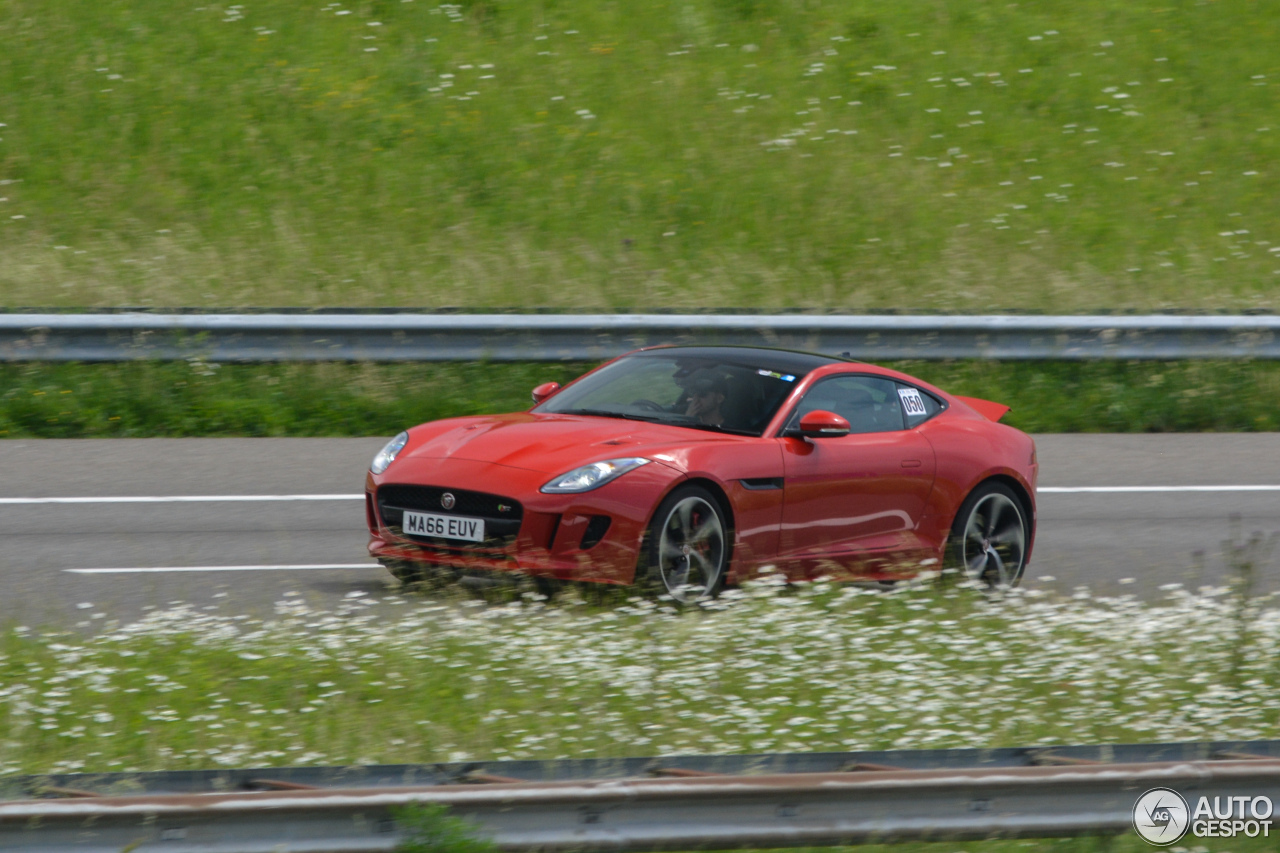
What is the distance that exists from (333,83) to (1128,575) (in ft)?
45.1

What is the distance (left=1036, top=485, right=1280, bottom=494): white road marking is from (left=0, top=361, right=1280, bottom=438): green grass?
194 cm

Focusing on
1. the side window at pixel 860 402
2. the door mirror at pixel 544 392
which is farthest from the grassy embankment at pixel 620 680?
the door mirror at pixel 544 392

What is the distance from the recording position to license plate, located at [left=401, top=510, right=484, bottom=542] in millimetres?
7270

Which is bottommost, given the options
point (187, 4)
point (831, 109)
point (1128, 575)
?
point (1128, 575)

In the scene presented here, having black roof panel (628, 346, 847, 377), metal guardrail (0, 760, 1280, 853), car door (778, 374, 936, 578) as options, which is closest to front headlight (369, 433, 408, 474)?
black roof panel (628, 346, 847, 377)

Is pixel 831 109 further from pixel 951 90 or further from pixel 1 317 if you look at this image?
pixel 1 317

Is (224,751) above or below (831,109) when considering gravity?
below

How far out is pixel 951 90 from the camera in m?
20.5

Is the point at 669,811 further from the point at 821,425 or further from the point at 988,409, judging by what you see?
the point at 988,409

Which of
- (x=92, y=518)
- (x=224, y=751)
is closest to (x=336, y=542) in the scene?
(x=92, y=518)

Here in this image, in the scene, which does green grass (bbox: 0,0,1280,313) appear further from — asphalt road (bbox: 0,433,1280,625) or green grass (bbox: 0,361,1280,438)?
asphalt road (bbox: 0,433,1280,625)

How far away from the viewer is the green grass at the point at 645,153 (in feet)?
55.1

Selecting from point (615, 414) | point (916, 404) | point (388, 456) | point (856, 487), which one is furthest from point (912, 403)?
point (388, 456)

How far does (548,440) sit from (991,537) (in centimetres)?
274
